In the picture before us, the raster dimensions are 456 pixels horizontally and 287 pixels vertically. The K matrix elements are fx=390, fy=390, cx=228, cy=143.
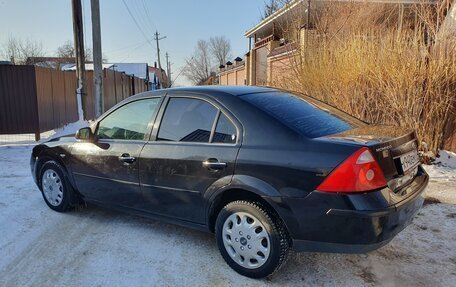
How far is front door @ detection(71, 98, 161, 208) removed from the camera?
12.8 feet

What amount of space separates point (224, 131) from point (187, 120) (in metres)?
0.49

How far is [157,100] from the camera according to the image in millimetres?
3916

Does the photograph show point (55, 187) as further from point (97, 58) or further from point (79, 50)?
point (79, 50)

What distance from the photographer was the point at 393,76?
716 cm

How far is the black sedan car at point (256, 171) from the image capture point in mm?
2709

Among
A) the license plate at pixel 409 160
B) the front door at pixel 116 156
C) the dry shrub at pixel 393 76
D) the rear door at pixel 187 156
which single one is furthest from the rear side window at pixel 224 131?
the dry shrub at pixel 393 76

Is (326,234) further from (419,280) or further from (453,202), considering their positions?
(453,202)

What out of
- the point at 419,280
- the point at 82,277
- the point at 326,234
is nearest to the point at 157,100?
the point at 82,277

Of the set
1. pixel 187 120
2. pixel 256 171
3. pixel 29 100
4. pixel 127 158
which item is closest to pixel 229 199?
pixel 256 171

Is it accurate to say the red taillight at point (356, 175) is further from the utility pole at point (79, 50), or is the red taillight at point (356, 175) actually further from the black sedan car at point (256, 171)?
the utility pole at point (79, 50)

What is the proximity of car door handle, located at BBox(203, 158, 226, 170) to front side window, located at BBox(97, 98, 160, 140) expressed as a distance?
92cm

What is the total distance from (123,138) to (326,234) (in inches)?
91.3

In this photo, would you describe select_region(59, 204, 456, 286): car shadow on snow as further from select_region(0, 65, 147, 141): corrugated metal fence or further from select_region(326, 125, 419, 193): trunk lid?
select_region(0, 65, 147, 141): corrugated metal fence

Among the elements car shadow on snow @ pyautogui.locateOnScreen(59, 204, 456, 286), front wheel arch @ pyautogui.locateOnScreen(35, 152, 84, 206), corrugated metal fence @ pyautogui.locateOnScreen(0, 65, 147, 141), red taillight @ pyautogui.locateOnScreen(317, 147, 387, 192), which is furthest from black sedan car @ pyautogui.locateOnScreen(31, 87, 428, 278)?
corrugated metal fence @ pyautogui.locateOnScreen(0, 65, 147, 141)
